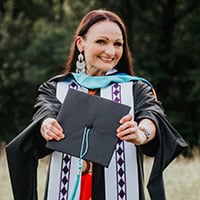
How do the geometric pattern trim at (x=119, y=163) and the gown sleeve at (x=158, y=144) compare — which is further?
the geometric pattern trim at (x=119, y=163)

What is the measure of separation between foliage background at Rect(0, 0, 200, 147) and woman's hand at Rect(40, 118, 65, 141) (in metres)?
15.8

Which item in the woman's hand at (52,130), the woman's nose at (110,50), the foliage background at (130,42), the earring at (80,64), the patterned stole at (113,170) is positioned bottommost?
the foliage background at (130,42)

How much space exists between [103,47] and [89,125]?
41cm

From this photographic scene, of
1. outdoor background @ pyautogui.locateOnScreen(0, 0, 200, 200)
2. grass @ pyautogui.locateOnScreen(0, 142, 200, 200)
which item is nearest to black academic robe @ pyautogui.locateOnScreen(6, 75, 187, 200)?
grass @ pyautogui.locateOnScreen(0, 142, 200, 200)

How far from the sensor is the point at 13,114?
20.7 metres

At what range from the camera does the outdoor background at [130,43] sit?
19.2 meters

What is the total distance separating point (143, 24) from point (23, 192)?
18.8 m

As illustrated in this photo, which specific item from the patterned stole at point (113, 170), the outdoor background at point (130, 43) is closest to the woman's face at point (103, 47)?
the patterned stole at point (113, 170)

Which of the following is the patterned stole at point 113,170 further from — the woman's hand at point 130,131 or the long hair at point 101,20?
the woman's hand at point 130,131

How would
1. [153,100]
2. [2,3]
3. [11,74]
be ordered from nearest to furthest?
[153,100] → [11,74] → [2,3]

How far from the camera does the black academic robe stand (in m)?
2.92

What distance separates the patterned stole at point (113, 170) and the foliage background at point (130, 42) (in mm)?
15514

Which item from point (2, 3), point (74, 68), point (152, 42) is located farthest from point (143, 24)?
point (74, 68)

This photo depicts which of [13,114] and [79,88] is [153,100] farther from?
[13,114]
